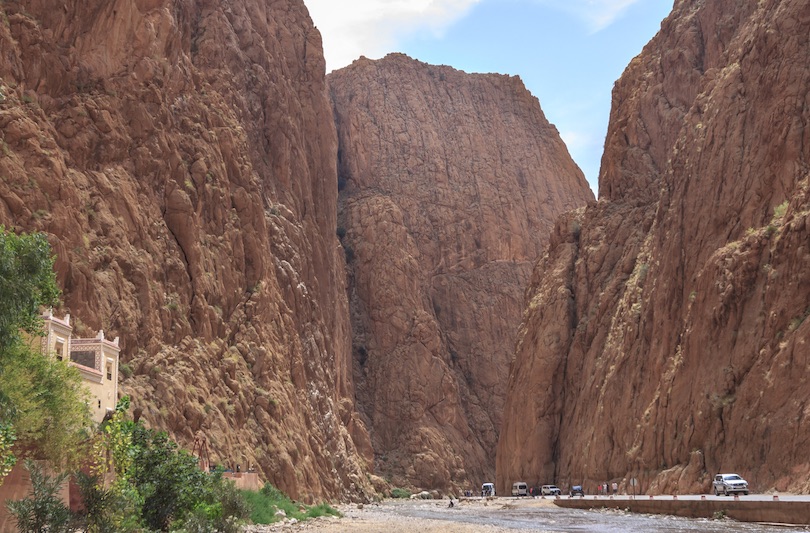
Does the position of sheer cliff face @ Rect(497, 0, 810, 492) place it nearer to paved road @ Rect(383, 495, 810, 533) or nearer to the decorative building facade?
paved road @ Rect(383, 495, 810, 533)

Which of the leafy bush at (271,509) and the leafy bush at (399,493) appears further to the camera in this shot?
the leafy bush at (399,493)

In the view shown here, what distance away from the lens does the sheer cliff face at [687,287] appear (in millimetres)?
41031

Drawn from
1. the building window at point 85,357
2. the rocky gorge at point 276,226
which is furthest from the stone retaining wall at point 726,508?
the building window at point 85,357

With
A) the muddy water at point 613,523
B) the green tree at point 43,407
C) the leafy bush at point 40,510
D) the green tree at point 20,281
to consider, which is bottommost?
the muddy water at point 613,523

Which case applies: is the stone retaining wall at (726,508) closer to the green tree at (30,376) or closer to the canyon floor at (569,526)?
the canyon floor at (569,526)

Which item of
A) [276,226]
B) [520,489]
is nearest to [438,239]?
[520,489]

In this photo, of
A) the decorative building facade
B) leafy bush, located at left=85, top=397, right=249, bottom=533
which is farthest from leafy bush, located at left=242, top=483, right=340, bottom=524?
leafy bush, located at left=85, top=397, right=249, bottom=533

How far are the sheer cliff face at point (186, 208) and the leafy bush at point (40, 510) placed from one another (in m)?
20.5

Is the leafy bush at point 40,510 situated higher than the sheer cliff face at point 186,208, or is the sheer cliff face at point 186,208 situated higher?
the sheer cliff face at point 186,208

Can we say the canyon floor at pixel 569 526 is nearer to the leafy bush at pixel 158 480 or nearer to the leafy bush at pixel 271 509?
the leafy bush at pixel 271 509

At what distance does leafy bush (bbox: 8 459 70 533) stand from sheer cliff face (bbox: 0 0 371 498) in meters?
20.5

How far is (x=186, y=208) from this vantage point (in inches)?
1961

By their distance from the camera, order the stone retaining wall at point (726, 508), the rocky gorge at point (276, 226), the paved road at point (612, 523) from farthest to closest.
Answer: the rocky gorge at point (276, 226) → the paved road at point (612, 523) → the stone retaining wall at point (726, 508)

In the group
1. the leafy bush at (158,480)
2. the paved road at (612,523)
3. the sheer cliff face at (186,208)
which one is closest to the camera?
the leafy bush at (158,480)
